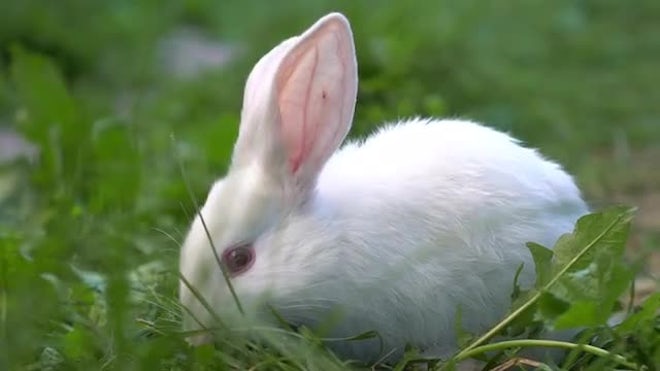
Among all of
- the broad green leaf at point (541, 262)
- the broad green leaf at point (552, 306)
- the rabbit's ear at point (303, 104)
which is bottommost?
the broad green leaf at point (552, 306)

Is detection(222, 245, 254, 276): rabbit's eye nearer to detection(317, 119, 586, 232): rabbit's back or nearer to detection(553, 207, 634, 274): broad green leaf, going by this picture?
detection(317, 119, 586, 232): rabbit's back

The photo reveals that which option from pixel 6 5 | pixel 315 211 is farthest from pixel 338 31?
pixel 6 5

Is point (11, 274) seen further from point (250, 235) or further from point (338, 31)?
point (338, 31)

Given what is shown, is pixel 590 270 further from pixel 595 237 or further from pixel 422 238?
pixel 422 238

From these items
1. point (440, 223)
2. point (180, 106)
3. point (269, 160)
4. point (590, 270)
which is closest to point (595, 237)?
point (590, 270)

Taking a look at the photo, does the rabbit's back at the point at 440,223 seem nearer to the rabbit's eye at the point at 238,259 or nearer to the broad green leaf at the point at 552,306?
the rabbit's eye at the point at 238,259

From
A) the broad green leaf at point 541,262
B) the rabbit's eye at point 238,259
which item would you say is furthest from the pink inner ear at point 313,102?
the broad green leaf at point 541,262
